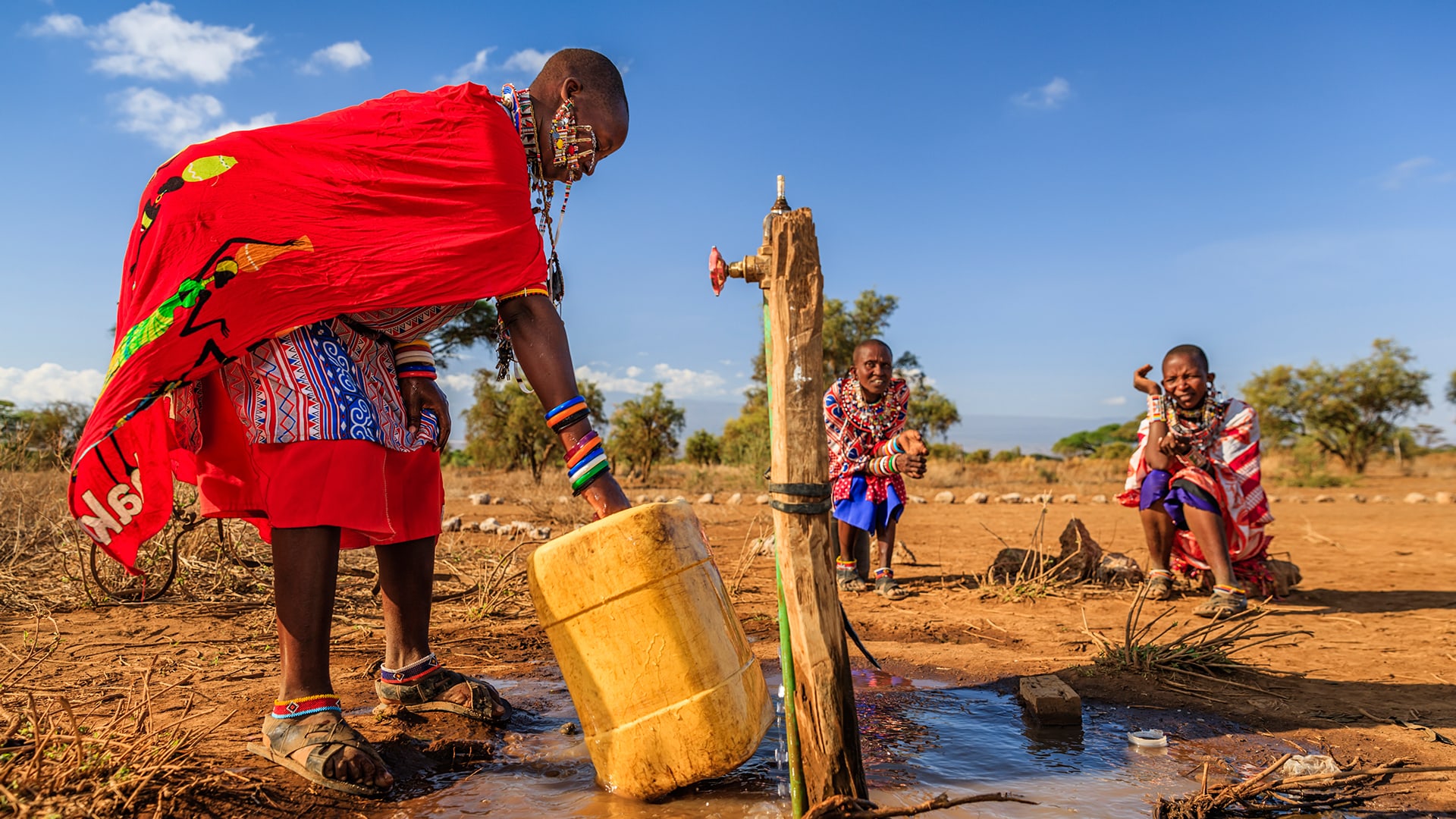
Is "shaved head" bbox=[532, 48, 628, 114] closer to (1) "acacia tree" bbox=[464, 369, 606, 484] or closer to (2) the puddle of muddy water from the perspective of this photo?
(2) the puddle of muddy water

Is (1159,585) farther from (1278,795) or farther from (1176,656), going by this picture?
(1278,795)

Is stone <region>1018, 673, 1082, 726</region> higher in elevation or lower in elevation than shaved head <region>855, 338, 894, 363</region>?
lower

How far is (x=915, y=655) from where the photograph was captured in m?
4.09

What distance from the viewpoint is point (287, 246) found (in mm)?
2299

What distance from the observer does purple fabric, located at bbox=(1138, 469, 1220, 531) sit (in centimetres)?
514

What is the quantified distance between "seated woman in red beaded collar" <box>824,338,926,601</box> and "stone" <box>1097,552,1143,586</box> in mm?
1433

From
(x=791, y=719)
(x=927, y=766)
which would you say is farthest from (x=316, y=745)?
(x=927, y=766)

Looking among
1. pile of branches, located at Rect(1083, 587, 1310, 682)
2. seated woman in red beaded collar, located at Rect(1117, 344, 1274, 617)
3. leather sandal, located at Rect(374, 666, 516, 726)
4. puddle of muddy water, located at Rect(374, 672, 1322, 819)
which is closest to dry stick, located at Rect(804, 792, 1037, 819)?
puddle of muddy water, located at Rect(374, 672, 1322, 819)

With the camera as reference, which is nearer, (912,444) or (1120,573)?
(912,444)

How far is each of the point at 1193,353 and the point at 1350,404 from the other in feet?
81.3

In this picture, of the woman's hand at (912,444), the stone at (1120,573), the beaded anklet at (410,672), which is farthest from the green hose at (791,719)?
the stone at (1120,573)

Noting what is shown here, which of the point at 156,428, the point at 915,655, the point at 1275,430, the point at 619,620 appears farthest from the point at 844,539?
the point at 1275,430

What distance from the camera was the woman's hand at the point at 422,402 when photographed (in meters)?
2.65

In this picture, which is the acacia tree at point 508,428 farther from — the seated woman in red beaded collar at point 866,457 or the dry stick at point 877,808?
the dry stick at point 877,808
